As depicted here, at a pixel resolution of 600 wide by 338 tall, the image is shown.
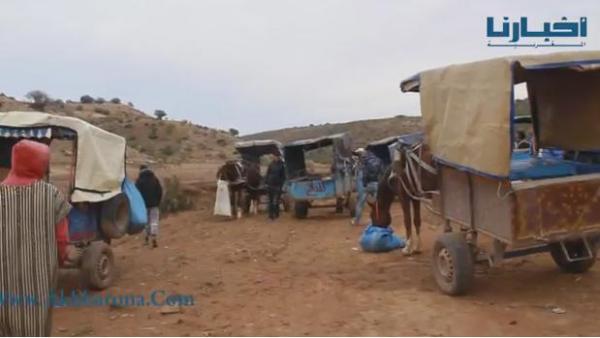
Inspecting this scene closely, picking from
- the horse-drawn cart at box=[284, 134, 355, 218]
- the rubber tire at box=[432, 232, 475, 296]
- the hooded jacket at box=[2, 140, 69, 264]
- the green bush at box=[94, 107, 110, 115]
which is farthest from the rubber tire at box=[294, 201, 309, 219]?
the green bush at box=[94, 107, 110, 115]

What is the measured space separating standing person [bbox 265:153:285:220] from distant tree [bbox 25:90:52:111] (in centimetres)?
3009

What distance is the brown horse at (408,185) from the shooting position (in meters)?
8.23

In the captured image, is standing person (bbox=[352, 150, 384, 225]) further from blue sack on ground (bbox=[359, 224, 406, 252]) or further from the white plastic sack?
the white plastic sack

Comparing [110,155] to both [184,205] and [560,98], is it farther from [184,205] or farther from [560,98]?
[184,205]

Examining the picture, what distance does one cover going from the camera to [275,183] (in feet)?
58.7

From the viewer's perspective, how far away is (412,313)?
6.79m

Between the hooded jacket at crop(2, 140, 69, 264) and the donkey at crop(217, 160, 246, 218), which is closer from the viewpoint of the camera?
the hooded jacket at crop(2, 140, 69, 264)

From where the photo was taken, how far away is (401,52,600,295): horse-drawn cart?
20.3 ft

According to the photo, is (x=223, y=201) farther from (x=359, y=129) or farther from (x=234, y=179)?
(x=359, y=129)

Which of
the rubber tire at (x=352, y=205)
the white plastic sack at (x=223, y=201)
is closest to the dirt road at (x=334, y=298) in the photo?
the rubber tire at (x=352, y=205)

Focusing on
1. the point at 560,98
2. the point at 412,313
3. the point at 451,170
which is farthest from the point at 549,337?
the point at 560,98

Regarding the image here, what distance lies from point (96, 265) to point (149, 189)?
14.0 ft

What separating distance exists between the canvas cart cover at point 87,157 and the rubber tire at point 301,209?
926 centimetres

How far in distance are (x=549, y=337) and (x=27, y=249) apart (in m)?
4.35
